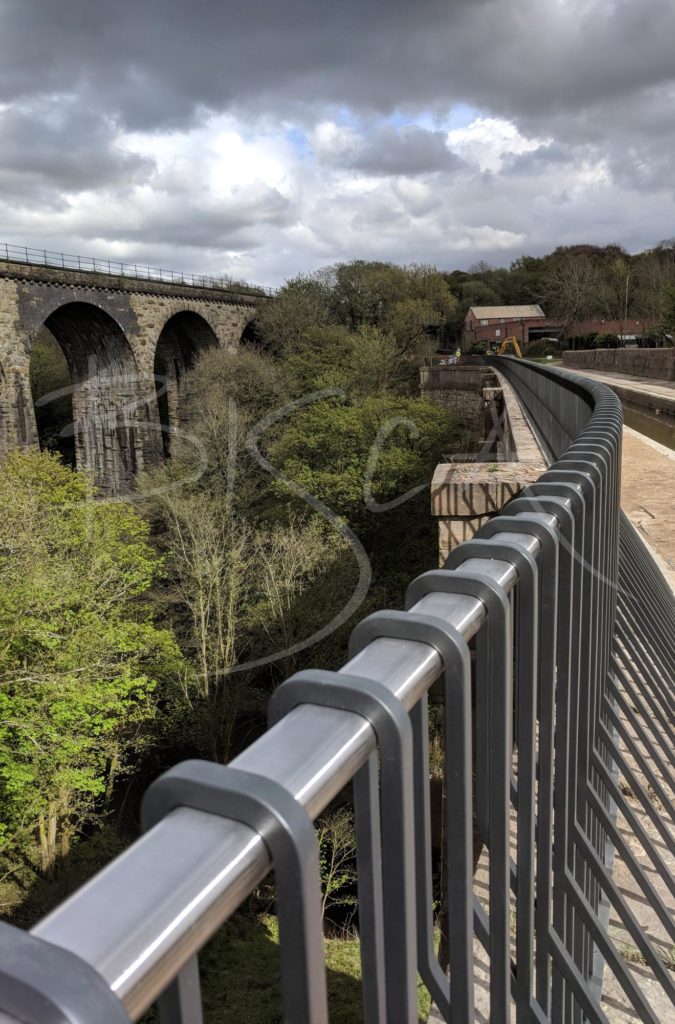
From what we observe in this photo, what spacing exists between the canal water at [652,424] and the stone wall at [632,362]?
4.72 metres

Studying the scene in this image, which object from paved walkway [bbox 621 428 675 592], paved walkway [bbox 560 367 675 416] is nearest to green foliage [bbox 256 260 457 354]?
paved walkway [bbox 560 367 675 416]

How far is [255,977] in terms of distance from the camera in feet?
44.1

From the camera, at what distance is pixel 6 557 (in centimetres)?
1562

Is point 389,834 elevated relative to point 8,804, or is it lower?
elevated

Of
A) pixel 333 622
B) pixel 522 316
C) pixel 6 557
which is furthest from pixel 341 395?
pixel 522 316

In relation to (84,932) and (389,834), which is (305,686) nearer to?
(389,834)

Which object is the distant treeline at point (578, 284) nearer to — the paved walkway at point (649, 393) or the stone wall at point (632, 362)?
the stone wall at point (632, 362)

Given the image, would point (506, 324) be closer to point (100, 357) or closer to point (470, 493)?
point (100, 357)

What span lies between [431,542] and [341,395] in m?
10.1

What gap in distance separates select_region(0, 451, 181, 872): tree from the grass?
362cm

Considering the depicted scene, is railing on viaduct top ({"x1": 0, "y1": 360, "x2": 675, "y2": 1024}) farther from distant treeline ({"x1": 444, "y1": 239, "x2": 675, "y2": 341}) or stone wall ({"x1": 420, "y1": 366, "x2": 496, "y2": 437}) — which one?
distant treeline ({"x1": 444, "y1": 239, "x2": 675, "y2": 341})

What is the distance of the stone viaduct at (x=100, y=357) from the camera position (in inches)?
1213

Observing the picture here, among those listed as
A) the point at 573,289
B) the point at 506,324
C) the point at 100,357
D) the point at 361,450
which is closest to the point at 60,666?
the point at 361,450

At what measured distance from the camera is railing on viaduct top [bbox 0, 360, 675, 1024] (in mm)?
469
